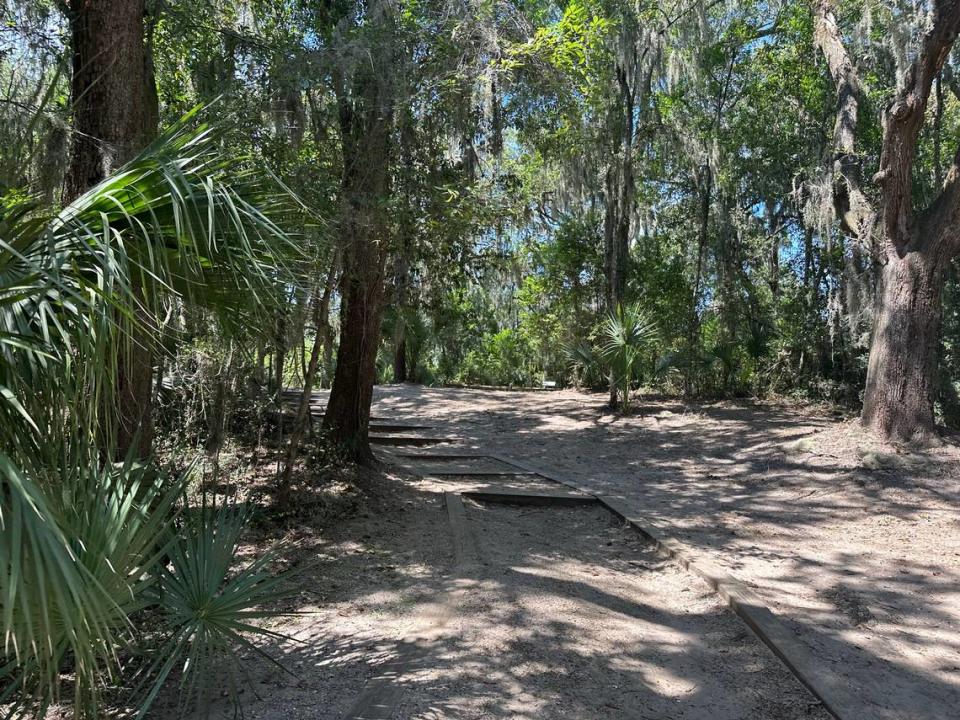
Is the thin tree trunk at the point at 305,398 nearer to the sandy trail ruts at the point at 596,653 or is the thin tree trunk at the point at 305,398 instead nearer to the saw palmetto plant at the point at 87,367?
the sandy trail ruts at the point at 596,653

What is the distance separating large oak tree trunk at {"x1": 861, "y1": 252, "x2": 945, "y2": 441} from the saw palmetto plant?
322 inches

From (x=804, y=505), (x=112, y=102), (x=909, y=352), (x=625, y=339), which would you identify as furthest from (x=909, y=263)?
(x=112, y=102)

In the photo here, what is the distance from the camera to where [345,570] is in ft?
18.1

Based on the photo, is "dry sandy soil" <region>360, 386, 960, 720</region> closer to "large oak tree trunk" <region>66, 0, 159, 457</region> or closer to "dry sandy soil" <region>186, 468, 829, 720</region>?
"dry sandy soil" <region>186, 468, 829, 720</region>

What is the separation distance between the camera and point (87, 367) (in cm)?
224

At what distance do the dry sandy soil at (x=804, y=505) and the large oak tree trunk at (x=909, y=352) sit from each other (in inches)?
17.1

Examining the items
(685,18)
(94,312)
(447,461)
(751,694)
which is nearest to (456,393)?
(447,461)

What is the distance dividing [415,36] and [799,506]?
605 cm

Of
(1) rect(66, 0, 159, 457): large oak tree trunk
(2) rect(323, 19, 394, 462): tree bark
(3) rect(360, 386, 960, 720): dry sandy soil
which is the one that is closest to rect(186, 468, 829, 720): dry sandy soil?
(3) rect(360, 386, 960, 720): dry sandy soil

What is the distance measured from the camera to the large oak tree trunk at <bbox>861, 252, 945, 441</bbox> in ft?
28.1

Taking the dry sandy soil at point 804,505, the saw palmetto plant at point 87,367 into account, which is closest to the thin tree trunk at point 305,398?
the saw palmetto plant at point 87,367

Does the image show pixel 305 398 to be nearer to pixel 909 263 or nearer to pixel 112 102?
pixel 112 102

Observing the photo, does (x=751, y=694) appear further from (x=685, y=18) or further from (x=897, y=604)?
(x=685, y=18)

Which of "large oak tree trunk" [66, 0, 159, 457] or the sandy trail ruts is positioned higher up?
"large oak tree trunk" [66, 0, 159, 457]
